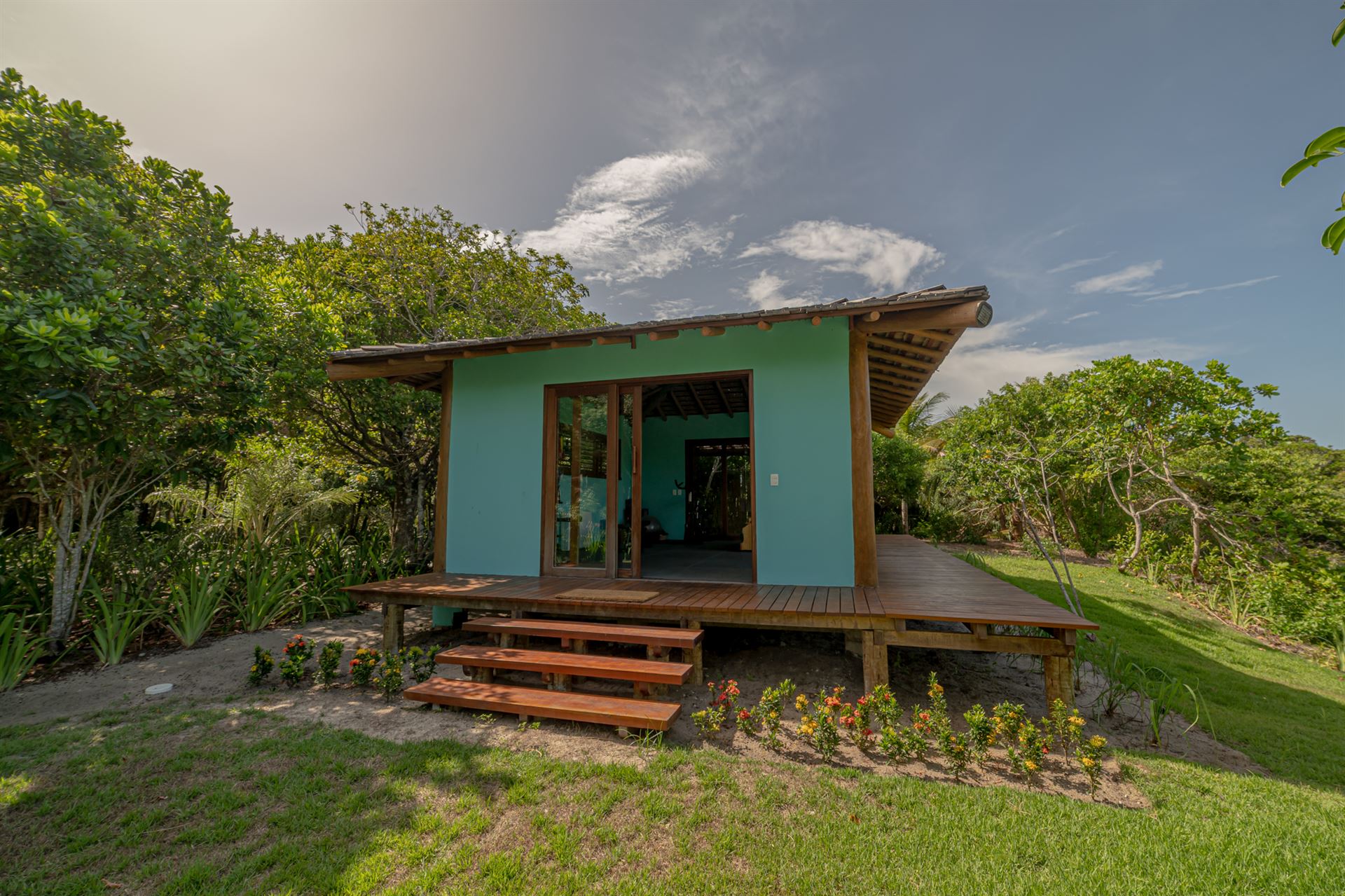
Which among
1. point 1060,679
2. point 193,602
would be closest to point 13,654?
point 193,602

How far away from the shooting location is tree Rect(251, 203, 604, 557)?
23.5ft

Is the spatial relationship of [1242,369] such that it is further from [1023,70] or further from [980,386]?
[980,386]

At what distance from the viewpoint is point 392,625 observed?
564 centimetres

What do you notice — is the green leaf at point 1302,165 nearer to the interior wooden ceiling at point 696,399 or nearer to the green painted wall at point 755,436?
the green painted wall at point 755,436

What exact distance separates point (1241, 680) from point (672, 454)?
31.0 feet

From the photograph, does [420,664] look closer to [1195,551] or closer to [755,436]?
[755,436]

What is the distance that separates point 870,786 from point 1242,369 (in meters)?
10.4

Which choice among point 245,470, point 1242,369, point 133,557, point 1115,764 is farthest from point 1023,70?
point 133,557

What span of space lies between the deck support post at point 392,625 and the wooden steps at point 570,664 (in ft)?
4.51

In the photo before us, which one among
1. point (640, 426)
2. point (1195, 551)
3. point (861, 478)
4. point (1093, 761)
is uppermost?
point (640, 426)

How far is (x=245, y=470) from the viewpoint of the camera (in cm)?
709

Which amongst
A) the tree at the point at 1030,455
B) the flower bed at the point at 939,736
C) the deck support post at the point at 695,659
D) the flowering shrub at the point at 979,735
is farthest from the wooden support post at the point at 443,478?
the tree at the point at 1030,455

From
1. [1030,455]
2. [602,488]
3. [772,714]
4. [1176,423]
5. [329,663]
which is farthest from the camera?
[1176,423]

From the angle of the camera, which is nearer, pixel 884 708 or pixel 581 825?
pixel 581 825
